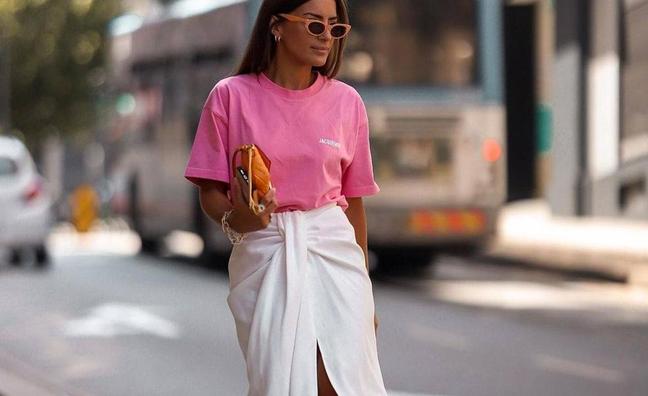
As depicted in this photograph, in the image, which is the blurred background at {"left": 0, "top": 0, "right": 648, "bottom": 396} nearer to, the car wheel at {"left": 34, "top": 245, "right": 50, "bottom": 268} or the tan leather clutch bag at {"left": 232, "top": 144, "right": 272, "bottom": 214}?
the car wheel at {"left": 34, "top": 245, "right": 50, "bottom": 268}

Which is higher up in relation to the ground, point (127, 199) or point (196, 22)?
point (196, 22)

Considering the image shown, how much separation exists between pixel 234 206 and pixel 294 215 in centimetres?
19

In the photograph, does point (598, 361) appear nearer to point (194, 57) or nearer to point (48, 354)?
point (48, 354)

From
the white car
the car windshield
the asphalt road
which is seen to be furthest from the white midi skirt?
the car windshield

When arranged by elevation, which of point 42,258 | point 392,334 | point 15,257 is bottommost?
point 15,257

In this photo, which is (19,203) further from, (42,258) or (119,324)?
(119,324)

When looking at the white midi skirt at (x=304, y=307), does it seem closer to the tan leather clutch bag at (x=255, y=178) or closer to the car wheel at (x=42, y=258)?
the tan leather clutch bag at (x=255, y=178)

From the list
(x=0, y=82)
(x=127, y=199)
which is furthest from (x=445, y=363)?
(x=0, y=82)

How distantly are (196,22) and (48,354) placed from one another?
27.0 feet

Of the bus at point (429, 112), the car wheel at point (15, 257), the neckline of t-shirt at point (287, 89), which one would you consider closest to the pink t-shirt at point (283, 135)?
the neckline of t-shirt at point (287, 89)

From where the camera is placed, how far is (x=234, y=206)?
13.2 feet

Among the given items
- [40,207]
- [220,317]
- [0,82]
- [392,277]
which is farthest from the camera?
[0,82]

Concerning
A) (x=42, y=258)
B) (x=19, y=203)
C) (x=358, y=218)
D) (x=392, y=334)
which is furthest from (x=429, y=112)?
(x=358, y=218)

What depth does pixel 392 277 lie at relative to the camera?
1830cm
